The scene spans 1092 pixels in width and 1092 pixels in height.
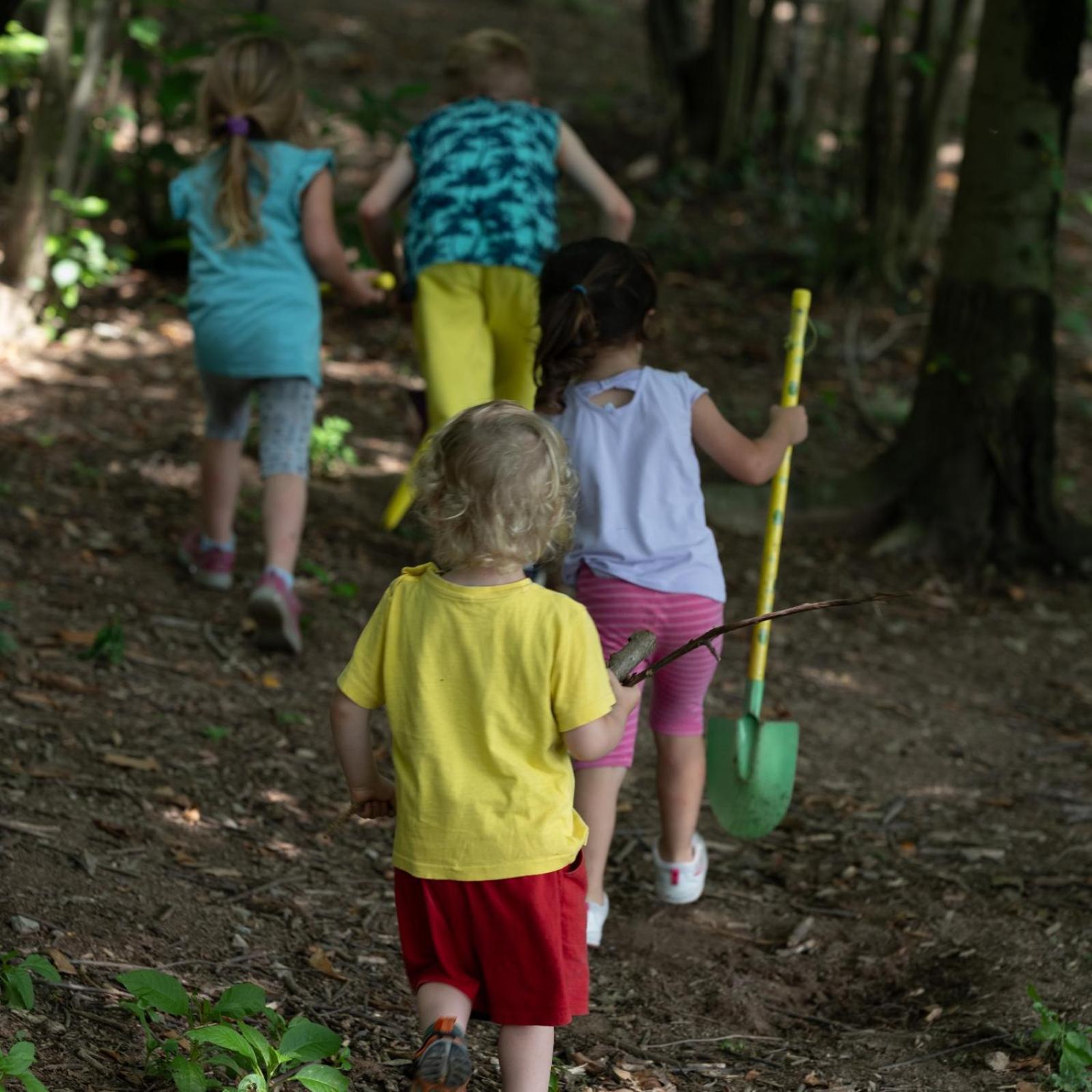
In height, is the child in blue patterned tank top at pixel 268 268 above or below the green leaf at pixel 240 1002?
above

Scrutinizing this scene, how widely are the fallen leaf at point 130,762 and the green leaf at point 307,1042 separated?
4.57ft

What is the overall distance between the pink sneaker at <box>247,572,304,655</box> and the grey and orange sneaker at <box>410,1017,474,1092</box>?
2.23 metres

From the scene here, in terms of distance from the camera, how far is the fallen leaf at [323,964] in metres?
2.85

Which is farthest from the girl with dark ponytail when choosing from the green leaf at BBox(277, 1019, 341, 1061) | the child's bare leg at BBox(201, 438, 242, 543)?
the child's bare leg at BBox(201, 438, 242, 543)

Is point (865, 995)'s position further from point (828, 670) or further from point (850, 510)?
point (850, 510)

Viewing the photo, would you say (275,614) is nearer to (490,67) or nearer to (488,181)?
(488,181)

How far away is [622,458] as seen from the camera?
9.82ft

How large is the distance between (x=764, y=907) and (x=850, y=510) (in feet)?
9.45

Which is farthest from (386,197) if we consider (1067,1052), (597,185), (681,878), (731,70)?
(731,70)

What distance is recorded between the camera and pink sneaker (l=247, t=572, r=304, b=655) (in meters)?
4.20

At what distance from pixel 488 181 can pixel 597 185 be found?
1.14 feet

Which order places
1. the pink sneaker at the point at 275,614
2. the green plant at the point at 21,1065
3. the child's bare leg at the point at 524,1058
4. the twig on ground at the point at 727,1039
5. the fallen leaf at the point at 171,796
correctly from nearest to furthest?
the green plant at the point at 21,1065 → the child's bare leg at the point at 524,1058 → the twig on ground at the point at 727,1039 → the fallen leaf at the point at 171,796 → the pink sneaker at the point at 275,614

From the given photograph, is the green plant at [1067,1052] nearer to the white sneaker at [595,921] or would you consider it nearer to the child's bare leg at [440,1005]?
the white sneaker at [595,921]

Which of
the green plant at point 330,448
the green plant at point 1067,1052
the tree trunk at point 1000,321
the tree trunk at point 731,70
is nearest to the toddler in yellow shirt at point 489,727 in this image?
the green plant at point 1067,1052
